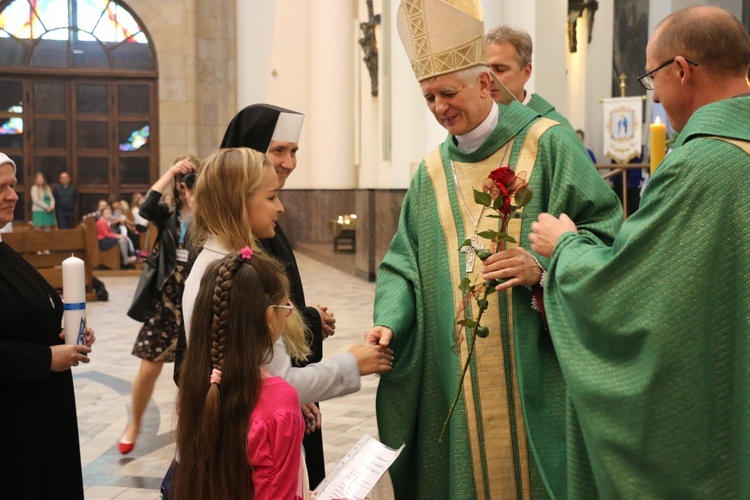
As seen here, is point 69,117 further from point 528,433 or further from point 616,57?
point 528,433

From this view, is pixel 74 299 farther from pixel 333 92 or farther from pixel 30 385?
pixel 333 92

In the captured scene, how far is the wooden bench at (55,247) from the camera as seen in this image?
11020mm

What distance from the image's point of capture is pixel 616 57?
1404cm

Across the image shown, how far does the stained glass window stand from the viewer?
765 inches

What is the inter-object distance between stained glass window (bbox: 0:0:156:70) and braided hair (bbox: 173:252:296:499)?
18.4 meters

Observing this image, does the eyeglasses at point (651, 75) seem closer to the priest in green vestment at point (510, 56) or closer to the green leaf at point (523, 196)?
the green leaf at point (523, 196)

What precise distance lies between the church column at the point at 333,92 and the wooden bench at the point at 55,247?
25.8 ft

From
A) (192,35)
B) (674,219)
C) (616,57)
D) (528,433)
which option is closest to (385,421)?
(528,433)

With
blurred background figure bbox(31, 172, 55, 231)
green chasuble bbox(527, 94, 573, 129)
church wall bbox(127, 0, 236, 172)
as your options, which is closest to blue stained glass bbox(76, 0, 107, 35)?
church wall bbox(127, 0, 236, 172)

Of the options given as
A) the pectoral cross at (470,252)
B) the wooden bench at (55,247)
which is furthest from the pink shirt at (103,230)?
the pectoral cross at (470,252)

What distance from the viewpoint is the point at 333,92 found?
1895 cm

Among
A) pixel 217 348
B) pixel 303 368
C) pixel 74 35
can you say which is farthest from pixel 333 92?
pixel 217 348

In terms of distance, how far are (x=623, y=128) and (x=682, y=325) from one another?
30.8 feet

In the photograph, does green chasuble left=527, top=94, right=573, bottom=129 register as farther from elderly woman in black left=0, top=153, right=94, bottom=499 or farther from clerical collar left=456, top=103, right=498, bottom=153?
elderly woman in black left=0, top=153, right=94, bottom=499
